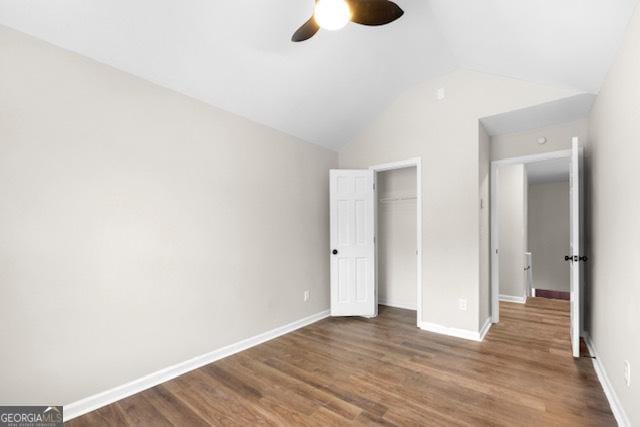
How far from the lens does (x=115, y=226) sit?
218 cm

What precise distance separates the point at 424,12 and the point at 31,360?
388 centimetres

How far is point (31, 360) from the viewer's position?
1.82 m

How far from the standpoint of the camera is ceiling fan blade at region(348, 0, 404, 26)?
1.70 m

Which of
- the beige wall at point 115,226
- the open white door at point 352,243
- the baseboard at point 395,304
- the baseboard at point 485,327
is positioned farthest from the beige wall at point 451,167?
the beige wall at point 115,226

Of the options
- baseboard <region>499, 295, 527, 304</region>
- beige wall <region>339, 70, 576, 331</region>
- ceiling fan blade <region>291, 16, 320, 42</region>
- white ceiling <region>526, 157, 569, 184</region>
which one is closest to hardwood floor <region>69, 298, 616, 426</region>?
beige wall <region>339, 70, 576, 331</region>

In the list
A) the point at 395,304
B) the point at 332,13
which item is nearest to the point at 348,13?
the point at 332,13

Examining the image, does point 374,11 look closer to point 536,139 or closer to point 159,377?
point 536,139

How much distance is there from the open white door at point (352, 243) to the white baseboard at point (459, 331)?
2.52ft

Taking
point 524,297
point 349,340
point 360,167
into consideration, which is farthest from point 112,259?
point 524,297

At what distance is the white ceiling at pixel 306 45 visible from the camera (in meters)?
1.88

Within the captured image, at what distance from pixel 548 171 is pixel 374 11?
5.84 meters

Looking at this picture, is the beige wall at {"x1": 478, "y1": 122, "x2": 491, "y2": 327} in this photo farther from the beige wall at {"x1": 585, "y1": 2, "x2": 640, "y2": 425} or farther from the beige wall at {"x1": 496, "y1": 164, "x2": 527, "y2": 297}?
the beige wall at {"x1": 496, "y1": 164, "x2": 527, "y2": 297}

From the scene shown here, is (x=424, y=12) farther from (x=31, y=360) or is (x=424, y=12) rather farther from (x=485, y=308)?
(x=31, y=360)

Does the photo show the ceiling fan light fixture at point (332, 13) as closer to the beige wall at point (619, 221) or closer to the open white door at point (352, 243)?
the beige wall at point (619, 221)
